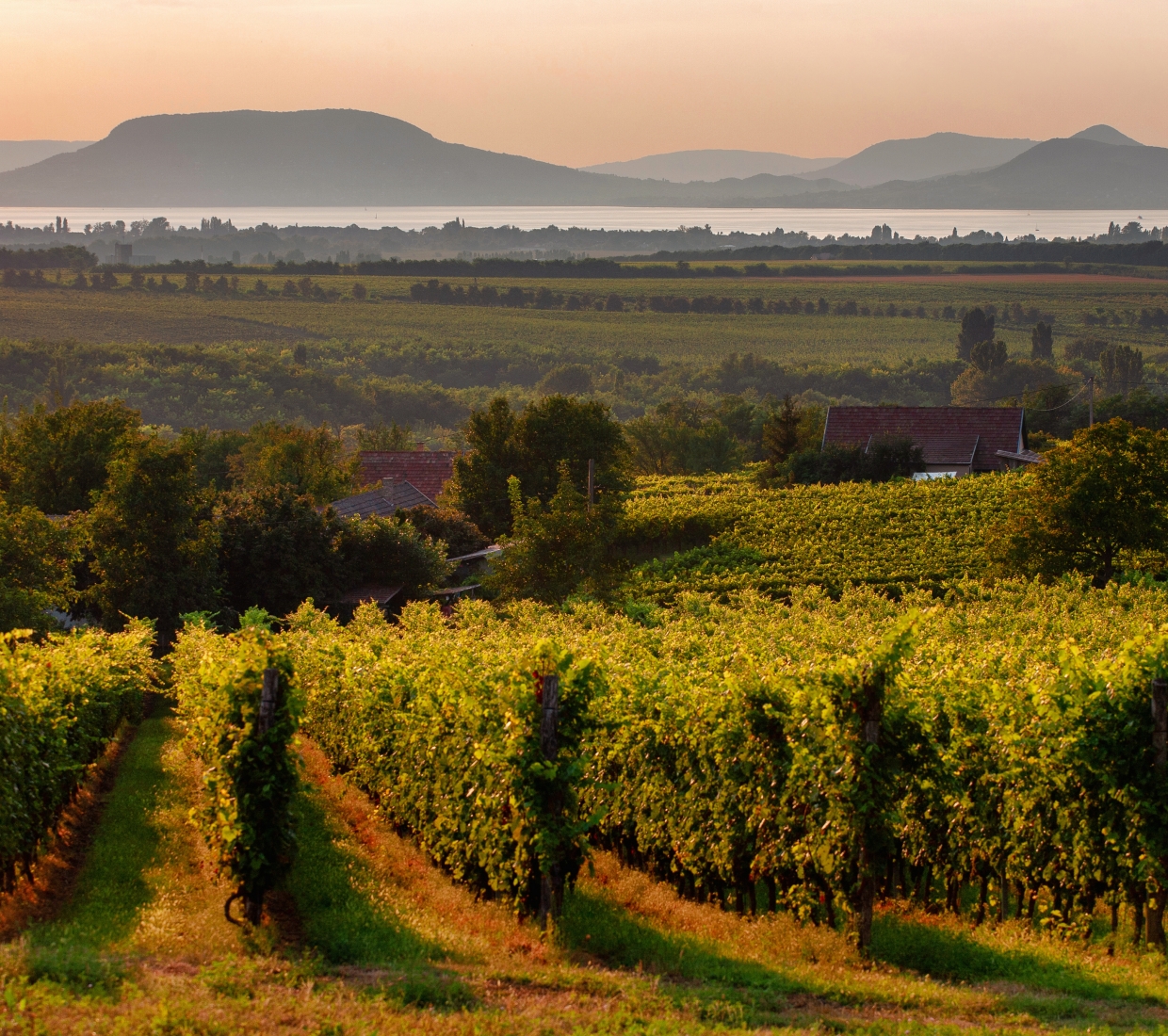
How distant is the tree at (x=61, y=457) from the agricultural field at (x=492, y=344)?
6625cm

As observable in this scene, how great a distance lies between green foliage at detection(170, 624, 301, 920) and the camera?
32.8 ft

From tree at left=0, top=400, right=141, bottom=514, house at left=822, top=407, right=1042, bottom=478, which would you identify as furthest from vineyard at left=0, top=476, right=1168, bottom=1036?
house at left=822, top=407, right=1042, bottom=478

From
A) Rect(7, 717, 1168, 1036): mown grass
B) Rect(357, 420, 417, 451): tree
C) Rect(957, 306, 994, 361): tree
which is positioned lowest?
Rect(357, 420, 417, 451): tree

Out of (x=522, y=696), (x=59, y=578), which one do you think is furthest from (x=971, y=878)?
(x=59, y=578)

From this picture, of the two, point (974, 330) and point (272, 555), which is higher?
point (974, 330)

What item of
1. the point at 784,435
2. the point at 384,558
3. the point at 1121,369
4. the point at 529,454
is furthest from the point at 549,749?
the point at 1121,369

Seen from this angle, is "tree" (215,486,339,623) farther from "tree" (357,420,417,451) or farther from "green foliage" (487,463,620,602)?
"tree" (357,420,417,451)

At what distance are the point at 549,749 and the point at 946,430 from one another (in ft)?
175

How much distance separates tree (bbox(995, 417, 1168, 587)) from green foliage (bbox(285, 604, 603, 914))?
21471 mm

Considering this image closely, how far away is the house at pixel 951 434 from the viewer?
57.6 m

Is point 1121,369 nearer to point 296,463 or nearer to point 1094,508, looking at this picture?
point 296,463

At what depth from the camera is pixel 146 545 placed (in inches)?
1297

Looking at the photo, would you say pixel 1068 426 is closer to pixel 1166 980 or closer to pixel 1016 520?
pixel 1016 520

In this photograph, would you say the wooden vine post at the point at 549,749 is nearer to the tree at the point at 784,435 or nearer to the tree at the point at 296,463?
the tree at the point at 296,463
